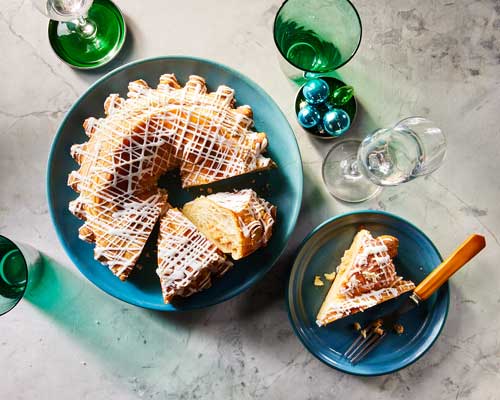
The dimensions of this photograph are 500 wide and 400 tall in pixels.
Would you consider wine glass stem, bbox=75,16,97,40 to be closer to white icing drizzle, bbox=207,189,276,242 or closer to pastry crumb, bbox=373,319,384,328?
white icing drizzle, bbox=207,189,276,242

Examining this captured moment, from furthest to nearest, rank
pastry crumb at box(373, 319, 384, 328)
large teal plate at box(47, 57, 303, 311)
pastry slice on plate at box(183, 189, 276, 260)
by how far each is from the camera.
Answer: pastry crumb at box(373, 319, 384, 328), large teal plate at box(47, 57, 303, 311), pastry slice on plate at box(183, 189, 276, 260)

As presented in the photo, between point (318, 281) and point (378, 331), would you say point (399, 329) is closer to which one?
point (378, 331)

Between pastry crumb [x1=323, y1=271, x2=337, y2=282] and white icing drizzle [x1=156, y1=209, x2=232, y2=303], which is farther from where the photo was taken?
pastry crumb [x1=323, y1=271, x2=337, y2=282]

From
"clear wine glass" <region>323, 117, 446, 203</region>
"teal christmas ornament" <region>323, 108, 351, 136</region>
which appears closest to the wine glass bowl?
"clear wine glass" <region>323, 117, 446, 203</region>

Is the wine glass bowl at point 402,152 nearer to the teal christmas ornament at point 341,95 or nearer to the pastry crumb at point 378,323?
the teal christmas ornament at point 341,95

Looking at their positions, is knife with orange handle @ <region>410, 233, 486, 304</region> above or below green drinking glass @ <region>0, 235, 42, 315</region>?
above

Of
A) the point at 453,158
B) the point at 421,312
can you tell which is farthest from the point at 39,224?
the point at 453,158
